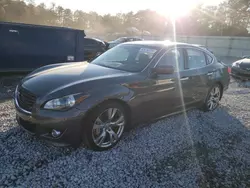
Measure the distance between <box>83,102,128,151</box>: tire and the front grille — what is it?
0.71 metres

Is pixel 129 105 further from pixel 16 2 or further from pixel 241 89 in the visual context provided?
pixel 16 2

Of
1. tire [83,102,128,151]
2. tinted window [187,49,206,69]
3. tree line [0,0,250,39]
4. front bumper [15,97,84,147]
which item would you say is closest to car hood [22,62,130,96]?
front bumper [15,97,84,147]

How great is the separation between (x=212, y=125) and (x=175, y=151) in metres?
1.49

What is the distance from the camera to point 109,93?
2.86 meters

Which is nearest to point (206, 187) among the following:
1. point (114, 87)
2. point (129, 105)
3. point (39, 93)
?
point (129, 105)

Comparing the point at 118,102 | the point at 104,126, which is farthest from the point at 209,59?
the point at 104,126

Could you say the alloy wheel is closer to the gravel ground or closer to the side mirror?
the gravel ground

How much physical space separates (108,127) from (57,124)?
0.75m

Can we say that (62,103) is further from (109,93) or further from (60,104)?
(109,93)

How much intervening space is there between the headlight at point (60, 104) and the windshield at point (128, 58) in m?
1.17

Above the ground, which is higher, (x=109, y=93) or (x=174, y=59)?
(x=174, y=59)

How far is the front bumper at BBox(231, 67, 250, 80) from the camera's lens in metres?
9.06

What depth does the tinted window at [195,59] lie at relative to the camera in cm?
421

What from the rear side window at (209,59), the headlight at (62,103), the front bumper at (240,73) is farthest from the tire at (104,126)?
the front bumper at (240,73)
